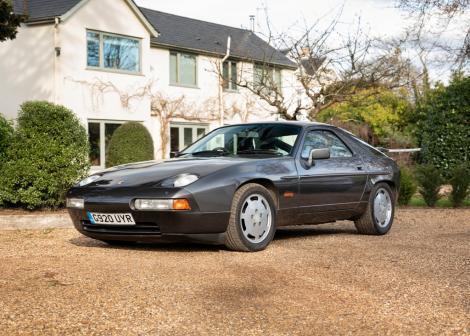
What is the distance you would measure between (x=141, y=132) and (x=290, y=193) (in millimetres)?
14319

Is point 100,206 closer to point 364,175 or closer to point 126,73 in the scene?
point 364,175

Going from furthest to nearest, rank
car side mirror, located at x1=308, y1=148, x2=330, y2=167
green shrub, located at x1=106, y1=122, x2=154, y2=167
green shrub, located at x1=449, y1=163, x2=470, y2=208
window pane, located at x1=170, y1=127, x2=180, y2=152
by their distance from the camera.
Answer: window pane, located at x1=170, y1=127, x2=180, y2=152 < green shrub, located at x1=106, y1=122, x2=154, y2=167 < green shrub, located at x1=449, y1=163, x2=470, y2=208 < car side mirror, located at x1=308, y1=148, x2=330, y2=167

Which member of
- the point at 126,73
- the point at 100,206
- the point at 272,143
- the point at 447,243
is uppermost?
the point at 126,73

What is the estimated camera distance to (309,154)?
27.6 ft

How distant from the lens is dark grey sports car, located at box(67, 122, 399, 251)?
23.3ft

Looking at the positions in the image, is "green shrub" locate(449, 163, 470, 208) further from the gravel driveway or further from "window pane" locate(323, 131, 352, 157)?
the gravel driveway

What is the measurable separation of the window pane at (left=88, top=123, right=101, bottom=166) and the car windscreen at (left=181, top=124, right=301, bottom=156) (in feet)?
51.9

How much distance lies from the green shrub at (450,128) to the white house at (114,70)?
4833 millimetres

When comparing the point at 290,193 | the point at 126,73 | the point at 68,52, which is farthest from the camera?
the point at 126,73

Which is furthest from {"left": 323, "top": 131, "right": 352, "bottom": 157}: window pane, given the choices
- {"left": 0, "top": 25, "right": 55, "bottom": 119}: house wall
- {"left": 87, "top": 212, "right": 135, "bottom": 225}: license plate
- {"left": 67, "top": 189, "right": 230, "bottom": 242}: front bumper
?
{"left": 0, "top": 25, "right": 55, "bottom": 119}: house wall

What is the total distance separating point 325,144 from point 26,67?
56.2 feet

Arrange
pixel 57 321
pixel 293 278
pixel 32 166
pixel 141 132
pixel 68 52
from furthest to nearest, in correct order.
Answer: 1. pixel 68 52
2. pixel 141 132
3. pixel 32 166
4. pixel 293 278
5. pixel 57 321

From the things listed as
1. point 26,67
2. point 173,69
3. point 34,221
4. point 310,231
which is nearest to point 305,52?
point 26,67

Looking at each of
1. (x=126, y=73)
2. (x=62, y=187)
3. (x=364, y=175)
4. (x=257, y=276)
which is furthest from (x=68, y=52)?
(x=257, y=276)
